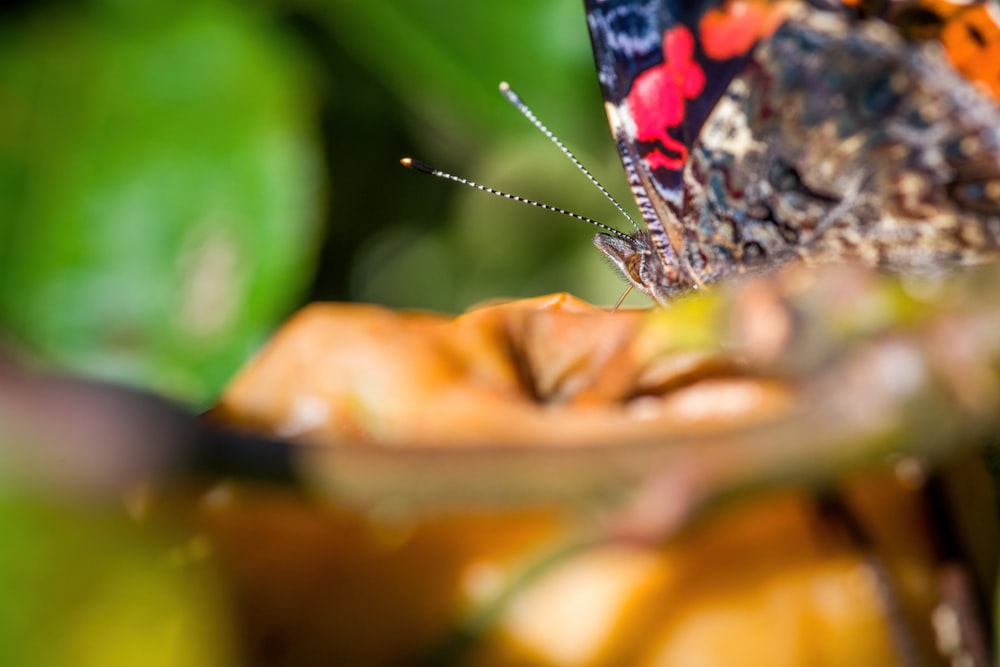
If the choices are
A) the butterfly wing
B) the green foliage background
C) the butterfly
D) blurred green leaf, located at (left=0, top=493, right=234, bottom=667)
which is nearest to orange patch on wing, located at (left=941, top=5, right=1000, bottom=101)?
the butterfly

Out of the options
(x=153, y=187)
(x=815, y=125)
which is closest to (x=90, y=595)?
(x=815, y=125)

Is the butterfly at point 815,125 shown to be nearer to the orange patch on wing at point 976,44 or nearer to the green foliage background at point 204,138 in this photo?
the orange patch on wing at point 976,44

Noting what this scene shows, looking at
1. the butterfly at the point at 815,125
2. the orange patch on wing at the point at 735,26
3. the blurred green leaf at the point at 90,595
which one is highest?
the blurred green leaf at the point at 90,595

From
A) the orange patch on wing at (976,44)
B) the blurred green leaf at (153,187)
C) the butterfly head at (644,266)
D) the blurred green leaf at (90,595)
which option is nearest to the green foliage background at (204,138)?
the blurred green leaf at (153,187)

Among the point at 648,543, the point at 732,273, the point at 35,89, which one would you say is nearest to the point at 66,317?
the point at 35,89

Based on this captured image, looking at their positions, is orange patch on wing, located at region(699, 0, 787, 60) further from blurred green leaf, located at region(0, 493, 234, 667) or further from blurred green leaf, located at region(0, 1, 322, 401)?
blurred green leaf, located at region(0, 493, 234, 667)

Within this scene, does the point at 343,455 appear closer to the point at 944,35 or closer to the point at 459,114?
the point at 944,35
